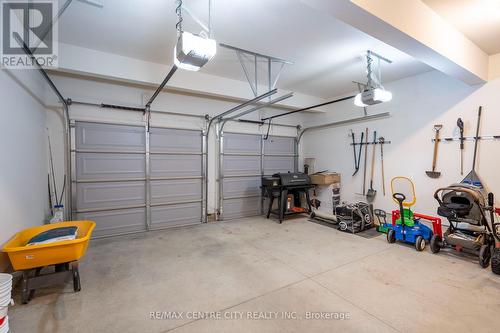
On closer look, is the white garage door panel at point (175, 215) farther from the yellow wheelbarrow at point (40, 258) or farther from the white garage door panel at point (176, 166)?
the yellow wheelbarrow at point (40, 258)

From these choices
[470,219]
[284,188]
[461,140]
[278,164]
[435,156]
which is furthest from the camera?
[278,164]

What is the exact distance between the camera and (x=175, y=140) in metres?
4.89

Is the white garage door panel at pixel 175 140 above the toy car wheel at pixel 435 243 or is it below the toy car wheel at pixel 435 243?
above

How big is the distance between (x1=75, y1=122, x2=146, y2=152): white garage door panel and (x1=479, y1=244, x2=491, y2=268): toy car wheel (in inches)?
215

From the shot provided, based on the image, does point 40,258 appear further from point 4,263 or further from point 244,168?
point 244,168

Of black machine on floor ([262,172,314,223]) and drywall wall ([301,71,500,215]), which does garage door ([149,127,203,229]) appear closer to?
black machine on floor ([262,172,314,223])

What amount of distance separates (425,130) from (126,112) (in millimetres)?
5534

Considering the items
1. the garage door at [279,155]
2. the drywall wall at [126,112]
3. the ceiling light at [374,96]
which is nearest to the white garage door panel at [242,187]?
the drywall wall at [126,112]

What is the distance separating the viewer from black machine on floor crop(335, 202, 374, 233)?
4496 mm

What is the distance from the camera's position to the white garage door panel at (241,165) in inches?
218

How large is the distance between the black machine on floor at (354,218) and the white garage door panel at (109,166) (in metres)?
4.00

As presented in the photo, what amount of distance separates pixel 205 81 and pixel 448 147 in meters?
4.38

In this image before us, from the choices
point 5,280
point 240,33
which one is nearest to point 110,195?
point 5,280

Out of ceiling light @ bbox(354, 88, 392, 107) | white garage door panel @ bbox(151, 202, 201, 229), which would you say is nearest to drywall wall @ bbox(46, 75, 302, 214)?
white garage door panel @ bbox(151, 202, 201, 229)
